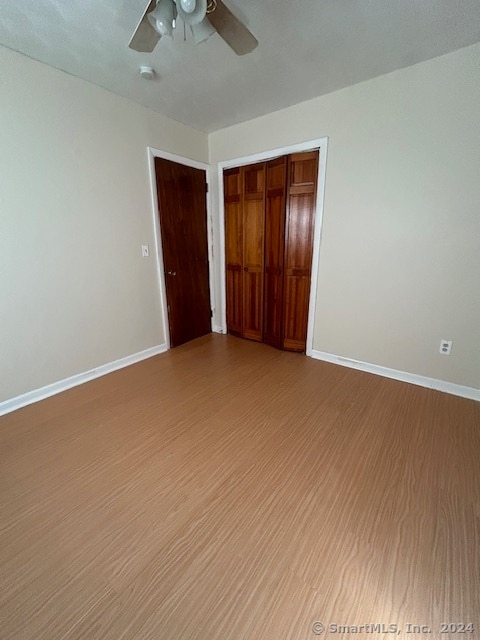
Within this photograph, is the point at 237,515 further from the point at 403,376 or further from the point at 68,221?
the point at 68,221

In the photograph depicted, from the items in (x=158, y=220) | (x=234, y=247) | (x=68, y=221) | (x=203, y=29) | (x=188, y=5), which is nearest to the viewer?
(x=188, y=5)

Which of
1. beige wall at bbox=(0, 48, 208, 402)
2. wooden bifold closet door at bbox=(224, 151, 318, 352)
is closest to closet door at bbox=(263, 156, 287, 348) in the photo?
wooden bifold closet door at bbox=(224, 151, 318, 352)

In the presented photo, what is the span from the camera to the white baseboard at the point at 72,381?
2074 mm

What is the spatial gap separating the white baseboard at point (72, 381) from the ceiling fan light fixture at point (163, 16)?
8.12 feet

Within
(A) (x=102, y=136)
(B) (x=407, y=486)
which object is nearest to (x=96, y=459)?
(B) (x=407, y=486)

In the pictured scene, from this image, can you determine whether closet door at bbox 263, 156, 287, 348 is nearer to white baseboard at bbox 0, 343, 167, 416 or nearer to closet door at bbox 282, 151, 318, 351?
closet door at bbox 282, 151, 318, 351

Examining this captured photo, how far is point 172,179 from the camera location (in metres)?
2.86

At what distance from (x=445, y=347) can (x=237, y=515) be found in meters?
2.09

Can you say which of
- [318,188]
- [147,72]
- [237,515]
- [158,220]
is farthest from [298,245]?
[237,515]

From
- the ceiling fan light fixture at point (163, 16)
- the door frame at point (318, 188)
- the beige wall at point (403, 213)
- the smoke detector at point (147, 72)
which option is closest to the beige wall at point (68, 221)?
the smoke detector at point (147, 72)

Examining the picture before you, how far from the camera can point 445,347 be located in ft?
7.25

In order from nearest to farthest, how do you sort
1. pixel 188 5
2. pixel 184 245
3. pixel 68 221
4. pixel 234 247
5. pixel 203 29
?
pixel 188 5 → pixel 203 29 → pixel 68 221 → pixel 184 245 → pixel 234 247

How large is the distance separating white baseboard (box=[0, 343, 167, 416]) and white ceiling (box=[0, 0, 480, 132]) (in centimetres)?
242

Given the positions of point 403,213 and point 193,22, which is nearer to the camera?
point 193,22
